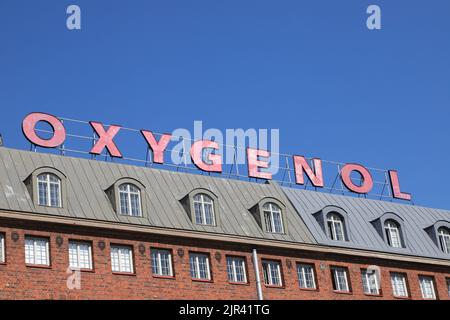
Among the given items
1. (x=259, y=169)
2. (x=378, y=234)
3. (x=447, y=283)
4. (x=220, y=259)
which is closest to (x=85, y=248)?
(x=220, y=259)

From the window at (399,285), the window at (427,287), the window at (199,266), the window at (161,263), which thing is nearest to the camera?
the window at (161,263)

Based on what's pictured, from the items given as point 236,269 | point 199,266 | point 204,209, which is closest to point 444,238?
point 236,269

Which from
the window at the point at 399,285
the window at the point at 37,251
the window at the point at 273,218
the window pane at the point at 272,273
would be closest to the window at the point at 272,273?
the window pane at the point at 272,273

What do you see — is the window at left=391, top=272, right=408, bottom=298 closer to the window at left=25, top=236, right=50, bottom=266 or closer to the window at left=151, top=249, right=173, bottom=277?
the window at left=151, top=249, right=173, bottom=277

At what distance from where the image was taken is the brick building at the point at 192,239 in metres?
56.9

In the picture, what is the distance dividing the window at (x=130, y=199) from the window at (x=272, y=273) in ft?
28.6

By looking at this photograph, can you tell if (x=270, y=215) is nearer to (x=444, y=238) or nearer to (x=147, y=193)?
(x=147, y=193)

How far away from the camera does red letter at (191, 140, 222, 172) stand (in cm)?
6912

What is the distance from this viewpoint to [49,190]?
59.1m

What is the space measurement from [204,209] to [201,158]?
5.88 meters

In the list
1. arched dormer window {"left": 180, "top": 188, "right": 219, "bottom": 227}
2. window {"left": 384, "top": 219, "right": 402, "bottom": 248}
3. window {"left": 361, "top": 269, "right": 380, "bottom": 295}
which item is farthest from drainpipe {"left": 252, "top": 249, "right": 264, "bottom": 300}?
window {"left": 384, "top": 219, "right": 402, "bottom": 248}

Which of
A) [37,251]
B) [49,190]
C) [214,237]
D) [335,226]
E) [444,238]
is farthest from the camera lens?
[444,238]

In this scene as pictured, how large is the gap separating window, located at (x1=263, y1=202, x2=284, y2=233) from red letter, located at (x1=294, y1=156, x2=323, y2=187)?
6139mm

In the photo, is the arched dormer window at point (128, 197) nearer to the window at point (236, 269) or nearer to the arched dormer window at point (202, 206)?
the arched dormer window at point (202, 206)
